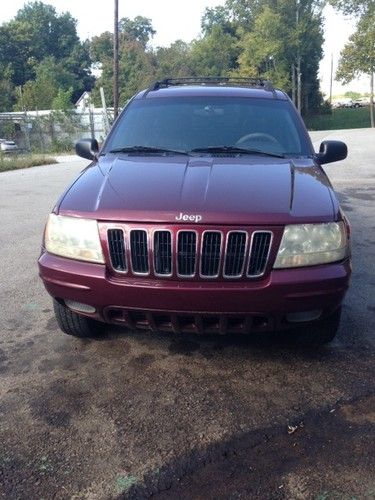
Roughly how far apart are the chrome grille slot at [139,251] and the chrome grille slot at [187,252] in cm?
18

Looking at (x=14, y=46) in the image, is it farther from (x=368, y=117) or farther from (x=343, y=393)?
(x=343, y=393)

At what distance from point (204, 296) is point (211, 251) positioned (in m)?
0.24

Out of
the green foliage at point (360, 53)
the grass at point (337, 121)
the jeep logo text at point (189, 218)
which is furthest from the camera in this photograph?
the grass at point (337, 121)

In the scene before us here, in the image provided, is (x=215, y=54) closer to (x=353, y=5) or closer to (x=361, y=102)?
(x=353, y=5)

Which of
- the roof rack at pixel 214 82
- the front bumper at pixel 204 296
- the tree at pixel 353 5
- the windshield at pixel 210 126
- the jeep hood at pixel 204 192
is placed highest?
the tree at pixel 353 5

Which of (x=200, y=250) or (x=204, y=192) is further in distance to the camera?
(x=204, y=192)

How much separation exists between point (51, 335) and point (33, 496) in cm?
165

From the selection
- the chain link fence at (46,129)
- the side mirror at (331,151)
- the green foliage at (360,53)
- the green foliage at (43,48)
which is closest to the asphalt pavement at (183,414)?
the side mirror at (331,151)

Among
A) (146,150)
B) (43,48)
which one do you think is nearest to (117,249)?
(146,150)

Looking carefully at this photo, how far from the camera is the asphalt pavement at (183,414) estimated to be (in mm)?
2305

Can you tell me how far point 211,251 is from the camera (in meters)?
2.80

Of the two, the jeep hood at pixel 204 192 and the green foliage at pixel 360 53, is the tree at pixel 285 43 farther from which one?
the jeep hood at pixel 204 192

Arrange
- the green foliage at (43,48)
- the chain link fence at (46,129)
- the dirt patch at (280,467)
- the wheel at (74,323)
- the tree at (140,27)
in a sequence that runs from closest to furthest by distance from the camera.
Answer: the dirt patch at (280,467) → the wheel at (74,323) → the chain link fence at (46,129) → the green foliage at (43,48) → the tree at (140,27)

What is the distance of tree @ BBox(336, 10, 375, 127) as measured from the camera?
1497 inches
